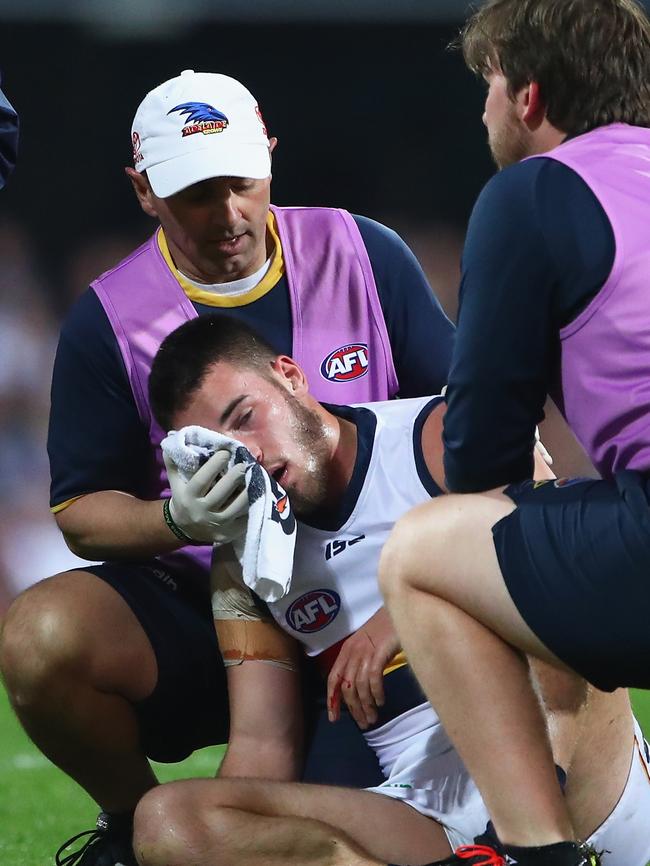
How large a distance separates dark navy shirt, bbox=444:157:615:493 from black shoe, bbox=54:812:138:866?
116cm

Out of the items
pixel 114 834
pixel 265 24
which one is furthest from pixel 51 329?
pixel 114 834

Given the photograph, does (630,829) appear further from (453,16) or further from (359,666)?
(453,16)

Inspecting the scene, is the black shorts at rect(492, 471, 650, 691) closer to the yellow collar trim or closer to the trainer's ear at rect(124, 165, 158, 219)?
the yellow collar trim

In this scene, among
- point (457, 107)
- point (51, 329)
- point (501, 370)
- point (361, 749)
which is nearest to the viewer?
point (501, 370)

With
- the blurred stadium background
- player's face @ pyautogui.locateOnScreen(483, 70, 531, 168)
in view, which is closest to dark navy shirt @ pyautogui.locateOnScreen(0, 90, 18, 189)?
player's face @ pyautogui.locateOnScreen(483, 70, 531, 168)

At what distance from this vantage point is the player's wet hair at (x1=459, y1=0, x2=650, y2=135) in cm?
229

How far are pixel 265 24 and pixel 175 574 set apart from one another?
17.5 ft

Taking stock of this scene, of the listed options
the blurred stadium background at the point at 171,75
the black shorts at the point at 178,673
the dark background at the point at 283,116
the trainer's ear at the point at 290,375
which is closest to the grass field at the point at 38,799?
the black shorts at the point at 178,673

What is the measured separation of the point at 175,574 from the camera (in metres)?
3.17

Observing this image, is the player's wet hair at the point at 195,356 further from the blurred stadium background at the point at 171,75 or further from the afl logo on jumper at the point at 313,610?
the blurred stadium background at the point at 171,75

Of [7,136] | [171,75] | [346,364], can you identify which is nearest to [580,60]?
[346,364]

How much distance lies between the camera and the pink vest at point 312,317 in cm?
316

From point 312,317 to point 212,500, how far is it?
29.4 inches

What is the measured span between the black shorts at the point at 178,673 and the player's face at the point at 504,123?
1.12 meters
